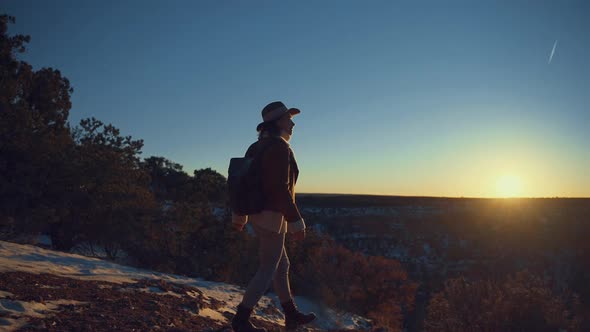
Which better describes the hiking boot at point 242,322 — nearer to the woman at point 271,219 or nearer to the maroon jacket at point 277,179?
the woman at point 271,219

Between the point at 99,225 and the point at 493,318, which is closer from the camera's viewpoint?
the point at 493,318

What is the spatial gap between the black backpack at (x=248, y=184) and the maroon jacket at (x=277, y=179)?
34 millimetres

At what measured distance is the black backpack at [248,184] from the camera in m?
3.15

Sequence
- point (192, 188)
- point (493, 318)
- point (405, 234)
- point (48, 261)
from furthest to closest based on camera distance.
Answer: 1. point (405, 234)
2. point (192, 188)
3. point (493, 318)
4. point (48, 261)

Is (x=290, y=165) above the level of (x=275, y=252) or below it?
above

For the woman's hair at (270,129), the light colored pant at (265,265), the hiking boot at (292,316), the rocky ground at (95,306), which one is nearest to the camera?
the rocky ground at (95,306)

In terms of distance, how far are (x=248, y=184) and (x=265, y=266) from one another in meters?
0.67

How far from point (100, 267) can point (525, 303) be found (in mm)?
7239

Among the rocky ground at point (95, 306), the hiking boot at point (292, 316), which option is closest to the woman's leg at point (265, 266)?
the hiking boot at point (292, 316)

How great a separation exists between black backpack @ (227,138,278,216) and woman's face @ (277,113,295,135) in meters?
0.24

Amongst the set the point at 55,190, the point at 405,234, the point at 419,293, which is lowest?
the point at 419,293

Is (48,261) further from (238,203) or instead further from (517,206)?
(517,206)

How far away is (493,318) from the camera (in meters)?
6.96

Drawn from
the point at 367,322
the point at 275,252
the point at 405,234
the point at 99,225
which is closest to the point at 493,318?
the point at 367,322
